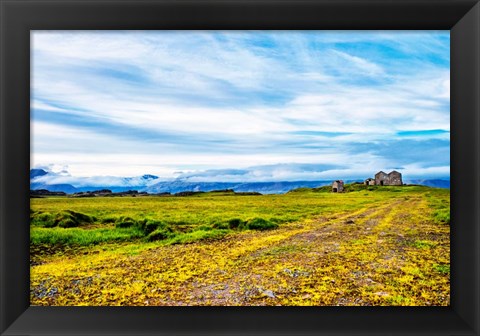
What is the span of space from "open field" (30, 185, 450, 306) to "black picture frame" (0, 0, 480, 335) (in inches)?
22.0

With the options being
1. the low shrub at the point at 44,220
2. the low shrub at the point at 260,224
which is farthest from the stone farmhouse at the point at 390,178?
the low shrub at the point at 44,220

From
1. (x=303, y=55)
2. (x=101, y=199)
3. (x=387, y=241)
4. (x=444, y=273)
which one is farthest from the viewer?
(x=101, y=199)

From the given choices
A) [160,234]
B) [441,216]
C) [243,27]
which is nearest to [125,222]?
[160,234]

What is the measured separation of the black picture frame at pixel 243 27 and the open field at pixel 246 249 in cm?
56

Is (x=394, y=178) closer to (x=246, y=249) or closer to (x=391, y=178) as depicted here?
(x=391, y=178)

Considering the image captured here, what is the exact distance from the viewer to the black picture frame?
3.22ft

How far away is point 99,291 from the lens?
1.91 metres

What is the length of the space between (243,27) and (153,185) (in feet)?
8.10

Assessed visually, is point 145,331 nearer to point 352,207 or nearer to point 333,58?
point 333,58

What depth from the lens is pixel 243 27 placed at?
106cm

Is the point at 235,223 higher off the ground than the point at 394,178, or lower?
lower
